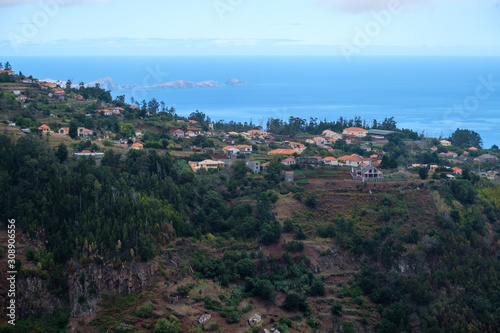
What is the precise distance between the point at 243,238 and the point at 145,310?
28.2 feet

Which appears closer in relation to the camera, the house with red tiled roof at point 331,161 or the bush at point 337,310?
the bush at point 337,310

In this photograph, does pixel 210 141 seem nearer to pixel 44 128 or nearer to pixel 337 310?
pixel 44 128

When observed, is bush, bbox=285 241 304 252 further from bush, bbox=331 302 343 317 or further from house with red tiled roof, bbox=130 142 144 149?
house with red tiled roof, bbox=130 142 144 149

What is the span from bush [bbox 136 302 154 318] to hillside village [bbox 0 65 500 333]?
5 centimetres

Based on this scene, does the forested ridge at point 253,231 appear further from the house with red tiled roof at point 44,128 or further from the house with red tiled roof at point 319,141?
the house with red tiled roof at point 319,141

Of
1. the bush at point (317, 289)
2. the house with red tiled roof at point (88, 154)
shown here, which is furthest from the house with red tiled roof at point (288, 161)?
the bush at point (317, 289)

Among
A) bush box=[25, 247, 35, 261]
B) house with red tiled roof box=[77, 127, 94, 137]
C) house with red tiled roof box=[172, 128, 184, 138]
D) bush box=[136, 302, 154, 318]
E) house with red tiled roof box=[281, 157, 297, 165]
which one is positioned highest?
house with red tiled roof box=[172, 128, 184, 138]

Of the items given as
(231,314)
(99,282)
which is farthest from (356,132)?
(99,282)

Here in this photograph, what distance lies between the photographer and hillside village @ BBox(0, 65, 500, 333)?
23.1 metres

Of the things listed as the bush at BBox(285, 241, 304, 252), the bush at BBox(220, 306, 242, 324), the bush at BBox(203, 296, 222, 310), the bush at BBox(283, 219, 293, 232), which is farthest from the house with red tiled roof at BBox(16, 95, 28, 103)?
the bush at BBox(220, 306, 242, 324)

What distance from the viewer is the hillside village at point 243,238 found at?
2311 centimetres

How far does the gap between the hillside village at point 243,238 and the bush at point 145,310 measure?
46 mm

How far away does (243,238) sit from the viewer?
96.9ft

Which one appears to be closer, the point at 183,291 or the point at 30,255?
the point at 30,255
